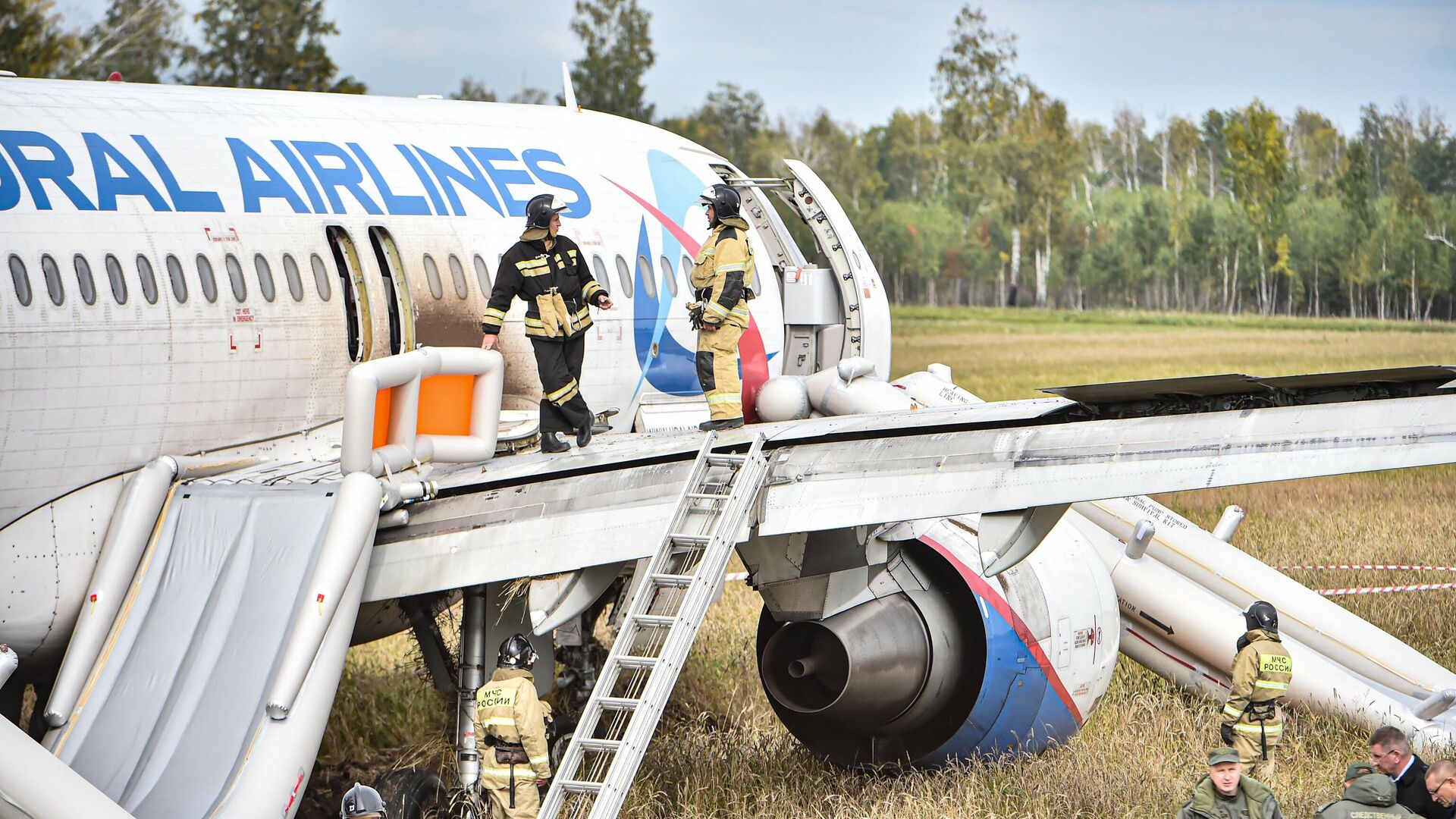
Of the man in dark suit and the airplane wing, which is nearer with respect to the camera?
the airplane wing

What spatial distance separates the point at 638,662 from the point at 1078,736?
6.51 m

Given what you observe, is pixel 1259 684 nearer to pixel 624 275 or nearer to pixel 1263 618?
pixel 1263 618

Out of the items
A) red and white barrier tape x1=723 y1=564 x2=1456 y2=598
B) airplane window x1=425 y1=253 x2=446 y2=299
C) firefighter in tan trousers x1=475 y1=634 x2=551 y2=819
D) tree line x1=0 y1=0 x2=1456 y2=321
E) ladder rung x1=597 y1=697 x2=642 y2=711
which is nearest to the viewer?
ladder rung x1=597 y1=697 x2=642 y2=711

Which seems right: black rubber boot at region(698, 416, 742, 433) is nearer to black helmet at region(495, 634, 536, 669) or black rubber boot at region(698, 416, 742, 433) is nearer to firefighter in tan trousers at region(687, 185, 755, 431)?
firefighter in tan trousers at region(687, 185, 755, 431)

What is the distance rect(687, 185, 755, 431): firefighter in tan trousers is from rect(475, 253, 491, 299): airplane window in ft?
6.29

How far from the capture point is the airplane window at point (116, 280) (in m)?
10.8

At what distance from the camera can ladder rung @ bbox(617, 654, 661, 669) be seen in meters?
9.06

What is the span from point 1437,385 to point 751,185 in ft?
24.2

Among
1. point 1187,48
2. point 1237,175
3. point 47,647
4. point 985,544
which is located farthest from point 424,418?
point 1187,48

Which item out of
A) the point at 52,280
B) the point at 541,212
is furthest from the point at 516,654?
the point at 52,280

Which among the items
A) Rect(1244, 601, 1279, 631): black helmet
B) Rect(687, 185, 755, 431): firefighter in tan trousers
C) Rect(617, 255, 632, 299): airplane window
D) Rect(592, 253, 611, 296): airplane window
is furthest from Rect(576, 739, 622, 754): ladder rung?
Rect(617, 255, 632, 299): airplane window

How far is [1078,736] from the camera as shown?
1437cm

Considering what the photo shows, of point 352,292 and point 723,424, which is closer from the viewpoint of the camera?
point 723,424

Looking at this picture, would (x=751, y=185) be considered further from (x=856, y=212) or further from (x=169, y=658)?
(x=856, y=212)
